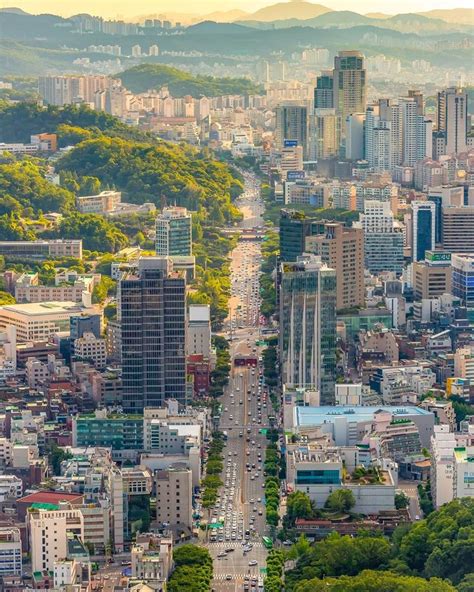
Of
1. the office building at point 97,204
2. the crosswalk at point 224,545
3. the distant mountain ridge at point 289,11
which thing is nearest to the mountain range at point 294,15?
the distant mountain ridge at point 289,11

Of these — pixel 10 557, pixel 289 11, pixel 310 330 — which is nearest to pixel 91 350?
pixel 310 330

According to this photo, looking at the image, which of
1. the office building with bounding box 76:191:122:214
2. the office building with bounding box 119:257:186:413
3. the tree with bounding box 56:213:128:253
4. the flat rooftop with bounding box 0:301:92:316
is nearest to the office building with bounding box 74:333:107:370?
the office building with bounding box 119:257:186:413

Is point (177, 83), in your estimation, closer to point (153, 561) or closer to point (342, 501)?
point (342, 501)

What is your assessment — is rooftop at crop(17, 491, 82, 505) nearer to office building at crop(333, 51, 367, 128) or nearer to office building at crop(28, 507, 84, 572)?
office building at crop(28, 507, 84, 572)

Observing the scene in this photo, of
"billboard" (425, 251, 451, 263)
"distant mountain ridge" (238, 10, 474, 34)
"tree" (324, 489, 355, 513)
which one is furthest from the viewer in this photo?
"distant mountain ridge" (238, 10, 474, 34)

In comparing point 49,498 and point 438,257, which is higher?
point 438,257
